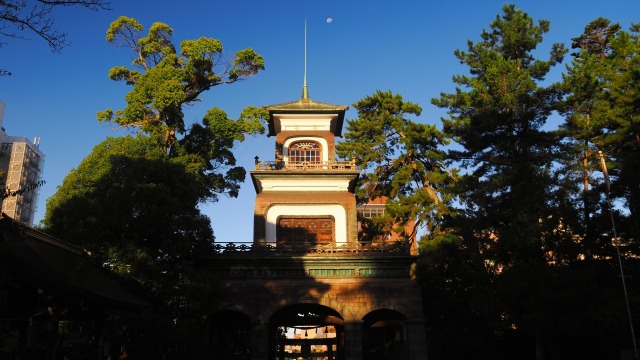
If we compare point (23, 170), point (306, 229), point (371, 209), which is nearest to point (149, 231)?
point (306, 229)

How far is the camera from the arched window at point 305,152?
26500 millimetres

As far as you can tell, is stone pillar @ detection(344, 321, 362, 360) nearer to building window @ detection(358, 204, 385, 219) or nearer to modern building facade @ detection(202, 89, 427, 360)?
modern building facade @ detection(202, 89, 427, 360)

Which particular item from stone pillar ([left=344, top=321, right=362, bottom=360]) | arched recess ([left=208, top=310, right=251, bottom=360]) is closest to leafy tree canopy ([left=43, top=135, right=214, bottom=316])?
arched recess ([left=208, top=310, right=251, bottom=360])

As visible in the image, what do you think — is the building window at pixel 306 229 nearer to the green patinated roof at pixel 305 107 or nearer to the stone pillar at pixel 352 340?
the stone pillar at pixel 352 340

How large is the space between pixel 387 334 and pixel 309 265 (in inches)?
315

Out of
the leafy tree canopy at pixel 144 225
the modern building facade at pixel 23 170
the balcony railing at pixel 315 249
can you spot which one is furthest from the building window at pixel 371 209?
the modern building facade at pixel 23 170

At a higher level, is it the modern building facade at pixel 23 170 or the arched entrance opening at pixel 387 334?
the modern building facade at pixel 23 170

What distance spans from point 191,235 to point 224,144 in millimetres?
8980

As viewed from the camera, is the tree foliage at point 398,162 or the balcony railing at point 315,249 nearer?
the balcony railing at point 315,249

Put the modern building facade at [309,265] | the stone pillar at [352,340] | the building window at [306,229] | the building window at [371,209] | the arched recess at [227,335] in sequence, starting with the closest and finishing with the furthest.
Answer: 1. the stone pillar at [352,340]
2. the modern building facade at [309,265]
3. the arched recess at [227,335]
4. the building window at [306,229]
5. the building window at [371,209]

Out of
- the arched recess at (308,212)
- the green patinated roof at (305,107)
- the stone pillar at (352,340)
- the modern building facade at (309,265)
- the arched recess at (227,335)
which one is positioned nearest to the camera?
the stone pillar at (352,340)

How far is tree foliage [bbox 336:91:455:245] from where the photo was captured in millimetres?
29469

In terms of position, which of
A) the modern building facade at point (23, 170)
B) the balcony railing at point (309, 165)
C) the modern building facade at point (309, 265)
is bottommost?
the modern building facade at point (309, 265)

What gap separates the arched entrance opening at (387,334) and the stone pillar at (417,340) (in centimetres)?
33
